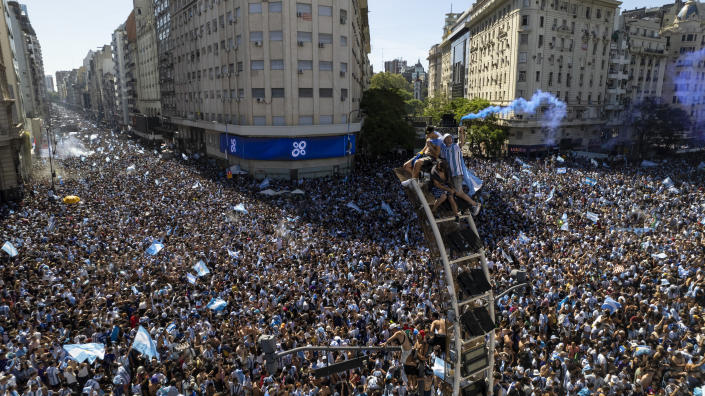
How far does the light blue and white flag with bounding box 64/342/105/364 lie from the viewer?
482 inches

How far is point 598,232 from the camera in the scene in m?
25.7

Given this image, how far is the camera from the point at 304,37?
42.3m

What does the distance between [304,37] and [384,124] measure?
46.5ft

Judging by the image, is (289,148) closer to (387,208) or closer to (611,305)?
(387,208)

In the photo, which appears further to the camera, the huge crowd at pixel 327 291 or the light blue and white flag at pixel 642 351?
the light blue and white flag at pixel 642 351

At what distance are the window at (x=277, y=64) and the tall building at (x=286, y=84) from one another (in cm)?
10

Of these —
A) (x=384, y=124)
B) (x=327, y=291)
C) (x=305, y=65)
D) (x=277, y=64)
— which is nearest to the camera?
(x=327, y=291)

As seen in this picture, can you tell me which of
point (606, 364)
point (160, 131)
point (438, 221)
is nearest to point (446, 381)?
point (438, 221)

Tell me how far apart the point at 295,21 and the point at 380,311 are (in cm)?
3384

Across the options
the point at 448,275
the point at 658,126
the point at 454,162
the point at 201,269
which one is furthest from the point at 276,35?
the point at 658,126

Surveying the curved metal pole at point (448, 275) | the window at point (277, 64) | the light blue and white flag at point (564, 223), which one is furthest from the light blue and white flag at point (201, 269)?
the window at point (277, 64)

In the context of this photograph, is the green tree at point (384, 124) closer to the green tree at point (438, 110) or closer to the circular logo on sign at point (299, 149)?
the circular logo on sign at point (299, 149)

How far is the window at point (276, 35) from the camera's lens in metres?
41.6

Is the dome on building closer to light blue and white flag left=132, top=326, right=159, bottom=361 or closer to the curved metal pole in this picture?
the curved metal pole
